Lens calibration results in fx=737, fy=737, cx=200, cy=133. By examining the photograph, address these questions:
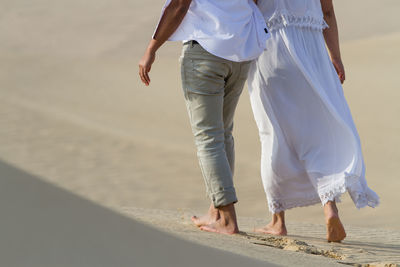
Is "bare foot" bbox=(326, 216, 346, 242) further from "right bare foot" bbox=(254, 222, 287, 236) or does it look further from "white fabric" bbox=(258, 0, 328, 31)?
"white fabric" bbox=(258, 0, 328, 31)

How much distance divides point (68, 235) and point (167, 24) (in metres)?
1.84

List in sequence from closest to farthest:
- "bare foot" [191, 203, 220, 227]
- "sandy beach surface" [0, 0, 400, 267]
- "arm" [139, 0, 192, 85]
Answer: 1. "sandy beach surface" [0, 0, 400, 267]
2. "arm" [139, 0, 192, 85]
3. "bare foot" [191, 203, 220, 227]

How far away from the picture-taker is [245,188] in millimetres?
10266

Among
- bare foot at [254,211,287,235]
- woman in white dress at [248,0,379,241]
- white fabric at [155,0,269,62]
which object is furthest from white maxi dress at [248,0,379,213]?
white fabric at [155,0,269,62]

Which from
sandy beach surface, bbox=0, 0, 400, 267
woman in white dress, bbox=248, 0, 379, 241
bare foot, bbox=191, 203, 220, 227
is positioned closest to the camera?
sandy beach surface, bbox=0, 0, 400, 267

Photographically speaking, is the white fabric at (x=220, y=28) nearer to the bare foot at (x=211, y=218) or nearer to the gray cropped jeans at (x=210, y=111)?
the gray cropped jeans at (x=210, y=111)

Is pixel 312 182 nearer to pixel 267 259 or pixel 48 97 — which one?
pixel 267 259

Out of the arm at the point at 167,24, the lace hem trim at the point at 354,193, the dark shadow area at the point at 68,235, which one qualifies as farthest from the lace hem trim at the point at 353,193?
the dark shadow area at the point at 68,235

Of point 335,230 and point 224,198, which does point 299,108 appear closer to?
point 335,230

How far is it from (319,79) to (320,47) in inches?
8.1

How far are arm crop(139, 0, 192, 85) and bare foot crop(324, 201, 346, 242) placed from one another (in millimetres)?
1269

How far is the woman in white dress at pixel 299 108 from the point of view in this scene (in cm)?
440

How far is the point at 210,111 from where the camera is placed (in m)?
3.89

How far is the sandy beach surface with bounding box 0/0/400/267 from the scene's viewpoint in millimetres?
2355
